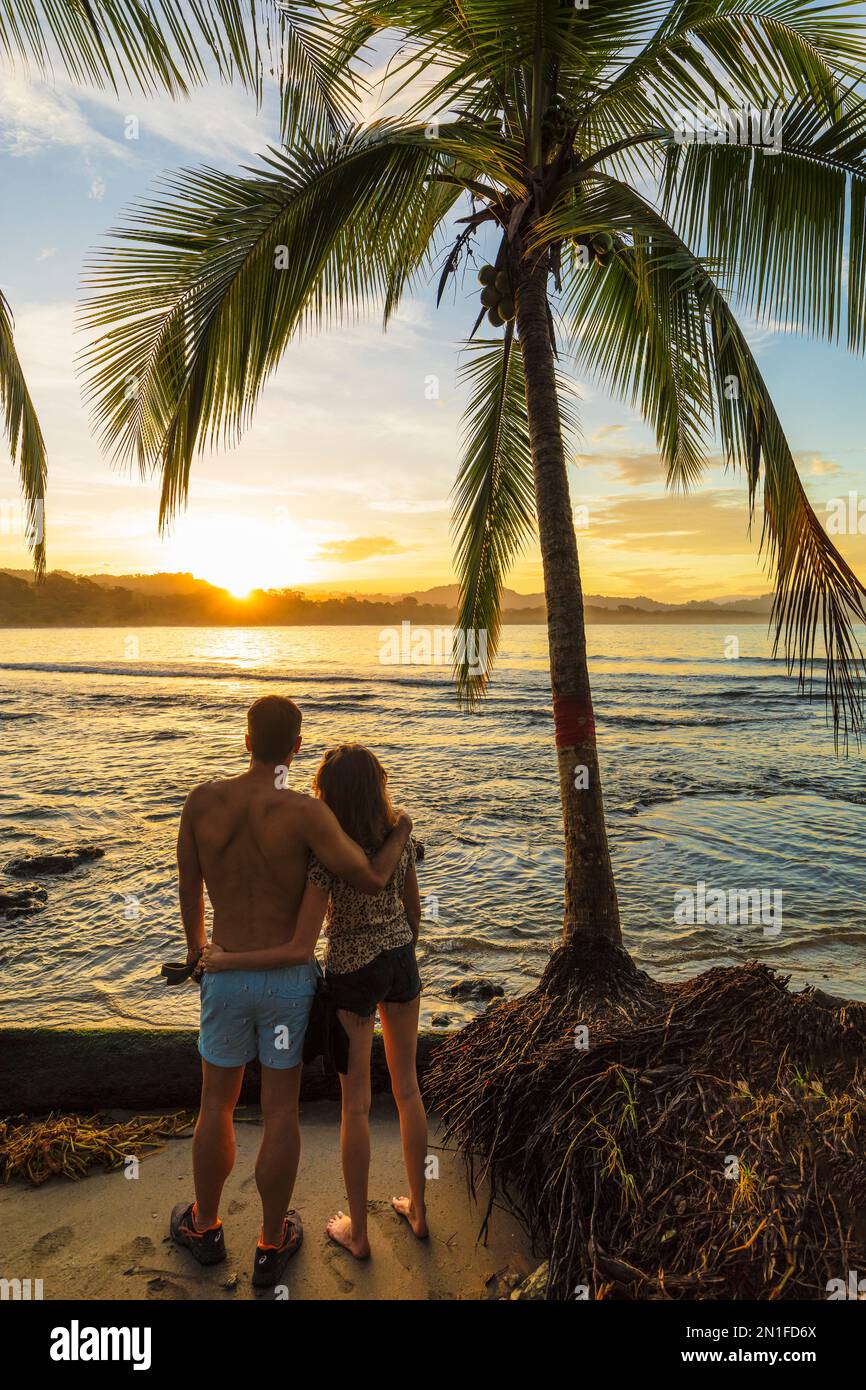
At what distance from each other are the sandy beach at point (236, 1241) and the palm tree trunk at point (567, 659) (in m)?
1.62

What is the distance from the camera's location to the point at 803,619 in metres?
3.77

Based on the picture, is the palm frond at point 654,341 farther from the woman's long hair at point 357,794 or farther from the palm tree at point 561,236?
the woman's long hair at point 357,794

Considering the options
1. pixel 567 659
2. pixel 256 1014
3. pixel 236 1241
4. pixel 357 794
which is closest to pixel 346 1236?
pixel 236 1241

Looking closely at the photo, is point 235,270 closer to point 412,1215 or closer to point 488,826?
point 412,1215

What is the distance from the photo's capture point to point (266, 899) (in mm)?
2881

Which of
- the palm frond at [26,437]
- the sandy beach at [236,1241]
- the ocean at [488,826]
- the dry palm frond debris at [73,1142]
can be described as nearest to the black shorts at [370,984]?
the sandy beach at [236,1241]

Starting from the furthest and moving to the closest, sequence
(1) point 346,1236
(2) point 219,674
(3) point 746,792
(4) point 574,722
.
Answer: (2) point 219,674 → (3) point 746,792 → (4) point 574,722 → (1) point 346,1236

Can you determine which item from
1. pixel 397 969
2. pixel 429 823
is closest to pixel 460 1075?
pixel 397 969

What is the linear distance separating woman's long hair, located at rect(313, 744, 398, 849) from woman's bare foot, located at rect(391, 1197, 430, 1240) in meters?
1.60

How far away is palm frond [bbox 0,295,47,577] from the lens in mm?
5840

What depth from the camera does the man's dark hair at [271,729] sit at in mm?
2879

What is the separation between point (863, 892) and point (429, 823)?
637cm

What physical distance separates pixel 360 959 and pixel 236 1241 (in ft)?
4.40

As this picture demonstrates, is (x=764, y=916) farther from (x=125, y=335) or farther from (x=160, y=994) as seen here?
(x=125, y=335)
